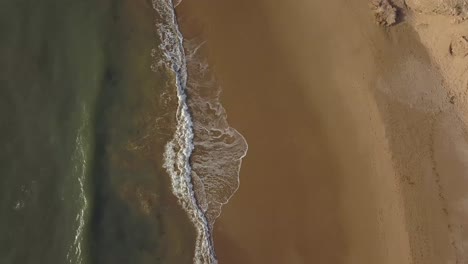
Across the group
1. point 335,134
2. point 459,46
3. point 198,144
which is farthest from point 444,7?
point 198,144

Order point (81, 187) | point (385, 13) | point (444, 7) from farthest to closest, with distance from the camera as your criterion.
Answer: point (385, 13)
point (444, 7)
point (81, 187)

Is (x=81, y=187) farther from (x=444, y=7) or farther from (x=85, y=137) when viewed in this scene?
(x=444, y=7)

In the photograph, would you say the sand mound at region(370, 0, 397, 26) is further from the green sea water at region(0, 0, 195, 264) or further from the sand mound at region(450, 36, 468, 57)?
the green sea water at region(0, 0, 195, 264)

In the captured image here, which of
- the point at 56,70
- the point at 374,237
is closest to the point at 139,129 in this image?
the point at 56,70

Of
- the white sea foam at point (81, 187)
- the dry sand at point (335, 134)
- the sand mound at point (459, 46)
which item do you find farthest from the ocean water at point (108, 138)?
the sand mound at point (459, 46)

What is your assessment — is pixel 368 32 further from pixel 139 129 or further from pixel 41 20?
pixel 41 20

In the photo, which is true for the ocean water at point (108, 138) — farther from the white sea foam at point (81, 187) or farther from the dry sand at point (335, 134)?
the dry sand at point (335, 134)
